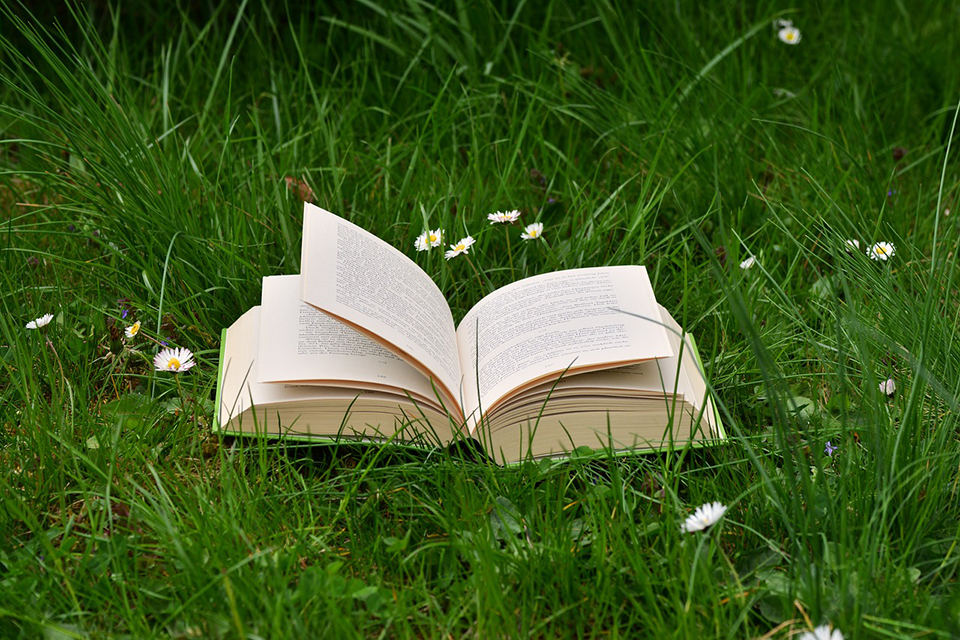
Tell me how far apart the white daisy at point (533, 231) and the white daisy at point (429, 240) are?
20 cm

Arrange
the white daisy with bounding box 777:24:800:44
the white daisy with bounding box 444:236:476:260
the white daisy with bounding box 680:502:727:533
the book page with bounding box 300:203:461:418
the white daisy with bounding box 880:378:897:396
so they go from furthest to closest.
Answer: the white daisy with bounding box 777:24:800:44 → the white daisy with bounding box 444:236:476:260 → the white daisy with bounding box 880:378:897:396 → the book page with bounding box 300:203:461:418 → the white daisy with bounding box 680:502:727:533

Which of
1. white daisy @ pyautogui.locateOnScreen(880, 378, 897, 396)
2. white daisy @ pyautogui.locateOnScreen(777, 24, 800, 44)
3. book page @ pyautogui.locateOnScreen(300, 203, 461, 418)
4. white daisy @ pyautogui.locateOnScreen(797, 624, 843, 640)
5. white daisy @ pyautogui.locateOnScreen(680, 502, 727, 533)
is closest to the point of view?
white daisy @ pyautogui.locateOnScreen(797, 624, 843, 640)

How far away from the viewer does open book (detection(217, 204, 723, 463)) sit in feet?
5.24

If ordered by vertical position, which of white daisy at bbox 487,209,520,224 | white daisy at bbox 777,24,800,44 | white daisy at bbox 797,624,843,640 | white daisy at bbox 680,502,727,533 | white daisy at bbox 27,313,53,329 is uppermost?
white daisy at bbox 777,24,800,44

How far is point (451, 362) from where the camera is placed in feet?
5.64

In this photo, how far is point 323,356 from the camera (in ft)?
5.41

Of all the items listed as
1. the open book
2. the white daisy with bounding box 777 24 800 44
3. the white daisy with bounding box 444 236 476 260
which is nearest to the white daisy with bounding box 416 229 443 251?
the white daisy with bounding box 444 236 476 260

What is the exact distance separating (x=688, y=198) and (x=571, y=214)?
31 cm

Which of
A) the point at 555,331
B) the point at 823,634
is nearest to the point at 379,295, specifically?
the point at 555,331

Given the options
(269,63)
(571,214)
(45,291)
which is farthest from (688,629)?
(269,63)

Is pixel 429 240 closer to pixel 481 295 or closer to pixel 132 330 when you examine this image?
pixel 481 295

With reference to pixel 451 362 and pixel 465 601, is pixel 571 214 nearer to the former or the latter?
pixel 451 362

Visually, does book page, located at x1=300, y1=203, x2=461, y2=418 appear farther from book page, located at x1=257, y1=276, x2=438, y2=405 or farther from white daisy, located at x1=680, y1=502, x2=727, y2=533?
white daisy, located at x1=680, y1=502, x2=727, y2=533

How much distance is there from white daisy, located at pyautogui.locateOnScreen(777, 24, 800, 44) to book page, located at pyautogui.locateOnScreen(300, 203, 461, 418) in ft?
5.80
